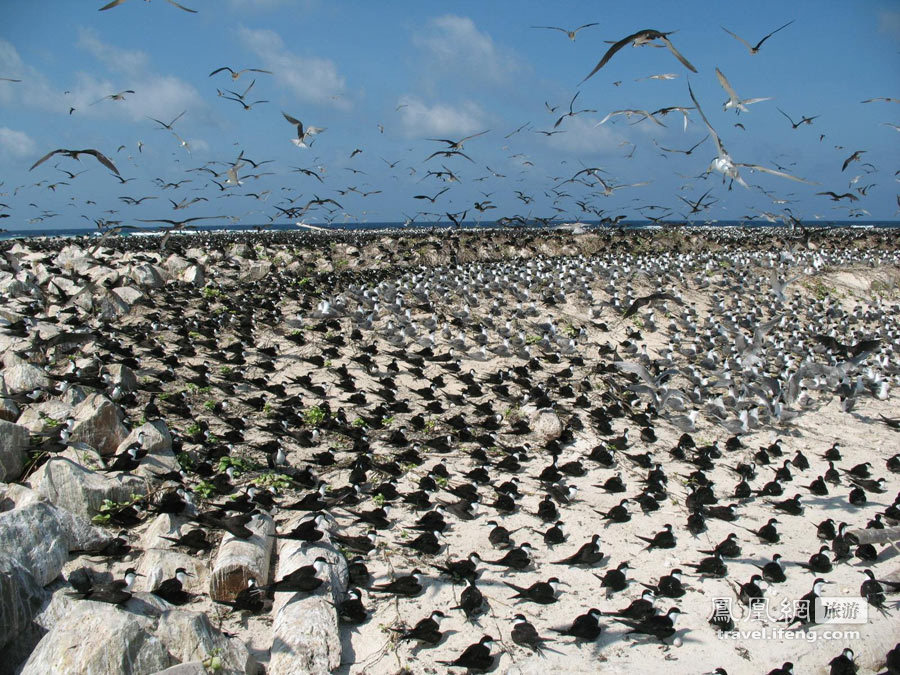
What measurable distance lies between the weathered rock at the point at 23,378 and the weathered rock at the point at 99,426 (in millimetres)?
2098

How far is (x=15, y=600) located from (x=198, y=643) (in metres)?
1.80

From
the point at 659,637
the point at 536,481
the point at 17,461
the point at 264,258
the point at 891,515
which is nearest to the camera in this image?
the point at 659,637

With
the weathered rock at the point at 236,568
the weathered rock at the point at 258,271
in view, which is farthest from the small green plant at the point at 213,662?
the weathered rock at the point at 258,271

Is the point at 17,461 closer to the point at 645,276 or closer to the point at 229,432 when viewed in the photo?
the point at 229,432

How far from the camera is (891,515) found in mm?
9008

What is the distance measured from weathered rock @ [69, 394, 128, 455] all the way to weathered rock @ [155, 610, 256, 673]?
509 cm

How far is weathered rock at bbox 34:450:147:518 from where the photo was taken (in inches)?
289

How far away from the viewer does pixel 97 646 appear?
4.70m

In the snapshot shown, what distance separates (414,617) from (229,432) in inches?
217

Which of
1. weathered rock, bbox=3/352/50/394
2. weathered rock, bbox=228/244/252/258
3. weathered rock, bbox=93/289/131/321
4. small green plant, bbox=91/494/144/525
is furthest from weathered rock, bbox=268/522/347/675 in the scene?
weathered rock, bbox=228/244/252/258

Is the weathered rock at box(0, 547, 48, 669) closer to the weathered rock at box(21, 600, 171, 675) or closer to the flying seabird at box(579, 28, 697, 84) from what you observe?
the weathered rock at box(21, 600, 171, 675)

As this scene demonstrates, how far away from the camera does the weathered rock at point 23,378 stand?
36.0 feet

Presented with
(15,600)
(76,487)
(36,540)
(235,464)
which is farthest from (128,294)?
(15,600)

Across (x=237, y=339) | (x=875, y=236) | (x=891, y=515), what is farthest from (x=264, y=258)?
(x=875, y=236)
